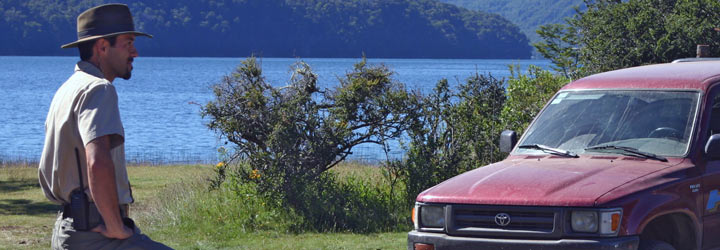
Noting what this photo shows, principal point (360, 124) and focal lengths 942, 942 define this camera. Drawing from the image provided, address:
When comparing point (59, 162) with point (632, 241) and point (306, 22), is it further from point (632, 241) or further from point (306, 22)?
point (306, 22)

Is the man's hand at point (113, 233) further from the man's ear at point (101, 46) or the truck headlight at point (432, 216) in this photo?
the truck headlight at point (432, 216)

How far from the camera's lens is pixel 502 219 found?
239 inches

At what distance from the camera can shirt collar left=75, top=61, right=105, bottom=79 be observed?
468cm

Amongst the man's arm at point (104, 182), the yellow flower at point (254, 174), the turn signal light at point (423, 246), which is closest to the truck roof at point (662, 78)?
the turn signal light at point (423, 246)

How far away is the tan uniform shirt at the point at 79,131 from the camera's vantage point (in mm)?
4438

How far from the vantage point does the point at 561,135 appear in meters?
7.32

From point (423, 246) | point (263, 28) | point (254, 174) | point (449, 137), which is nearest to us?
point (423, 246)

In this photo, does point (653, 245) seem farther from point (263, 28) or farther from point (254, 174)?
point (263, 28)

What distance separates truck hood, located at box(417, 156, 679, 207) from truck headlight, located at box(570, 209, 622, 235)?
73 mm

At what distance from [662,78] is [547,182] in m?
1.73

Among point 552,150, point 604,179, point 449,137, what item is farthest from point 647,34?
point 604,179

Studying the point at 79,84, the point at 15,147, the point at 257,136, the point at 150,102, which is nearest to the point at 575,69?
the point at 257,136

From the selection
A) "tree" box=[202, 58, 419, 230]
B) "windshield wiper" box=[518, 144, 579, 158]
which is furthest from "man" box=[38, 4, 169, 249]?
"tree" box=[202, 58, 419, 230]

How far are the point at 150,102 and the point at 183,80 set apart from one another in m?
27.5
